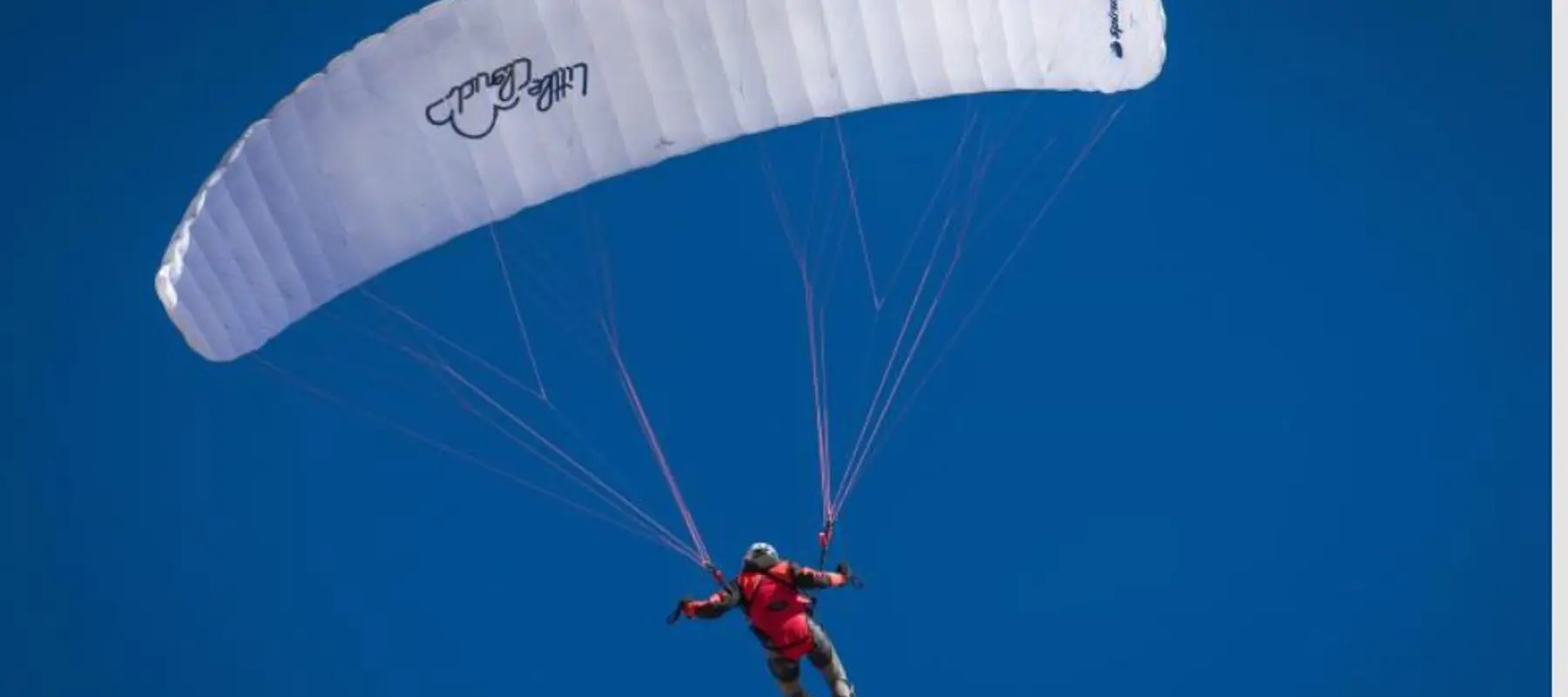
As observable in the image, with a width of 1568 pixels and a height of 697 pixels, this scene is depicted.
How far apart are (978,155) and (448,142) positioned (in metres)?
2.37

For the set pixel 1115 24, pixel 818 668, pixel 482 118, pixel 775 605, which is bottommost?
pixel 818 668

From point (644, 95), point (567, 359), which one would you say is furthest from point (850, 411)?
point (644, 95)

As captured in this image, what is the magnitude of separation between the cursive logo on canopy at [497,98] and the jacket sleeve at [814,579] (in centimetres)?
197

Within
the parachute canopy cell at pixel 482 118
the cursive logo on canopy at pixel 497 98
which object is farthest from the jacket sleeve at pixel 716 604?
the cursive logo on canopy at pixel 497 98

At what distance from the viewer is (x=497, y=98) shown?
442 inches

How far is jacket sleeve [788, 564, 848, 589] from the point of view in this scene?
10766 millimetres

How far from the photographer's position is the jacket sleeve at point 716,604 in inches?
420

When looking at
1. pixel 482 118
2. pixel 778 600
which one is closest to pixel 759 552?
pixel 778 600

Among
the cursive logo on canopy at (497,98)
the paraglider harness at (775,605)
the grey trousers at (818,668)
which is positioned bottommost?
the grey trousers at (818,668)

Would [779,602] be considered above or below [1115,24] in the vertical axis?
below

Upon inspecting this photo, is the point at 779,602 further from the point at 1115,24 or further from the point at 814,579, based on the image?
the point at 1115,24

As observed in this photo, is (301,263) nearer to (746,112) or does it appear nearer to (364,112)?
(364,112)

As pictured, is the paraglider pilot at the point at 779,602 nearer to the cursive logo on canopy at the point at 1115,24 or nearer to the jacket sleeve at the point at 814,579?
the jacket sleeve at the point at 814,579

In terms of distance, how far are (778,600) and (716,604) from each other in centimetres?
29
